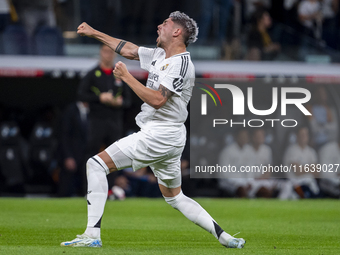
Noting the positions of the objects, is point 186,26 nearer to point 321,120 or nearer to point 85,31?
point 85,31

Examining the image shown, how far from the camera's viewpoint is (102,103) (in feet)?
A: 31.4

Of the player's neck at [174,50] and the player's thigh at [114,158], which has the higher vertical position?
the player's neck at [174,50]

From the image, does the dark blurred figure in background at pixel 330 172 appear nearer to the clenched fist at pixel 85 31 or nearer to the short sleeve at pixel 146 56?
the short sleeve at pixel 146 56

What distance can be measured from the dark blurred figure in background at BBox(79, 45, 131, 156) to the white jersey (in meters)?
4.20

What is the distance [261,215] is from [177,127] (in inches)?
152

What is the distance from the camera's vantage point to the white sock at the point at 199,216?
17.0 feet

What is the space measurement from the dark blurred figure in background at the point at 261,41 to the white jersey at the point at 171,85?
8.58 metres

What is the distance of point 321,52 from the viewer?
1395 centimetres

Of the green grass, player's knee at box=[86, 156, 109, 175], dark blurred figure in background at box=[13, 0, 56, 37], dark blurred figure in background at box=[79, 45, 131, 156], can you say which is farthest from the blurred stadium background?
player's knee at box=[86, 156, 109, 175]

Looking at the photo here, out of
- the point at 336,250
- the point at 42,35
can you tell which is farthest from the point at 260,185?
the point at 336,250

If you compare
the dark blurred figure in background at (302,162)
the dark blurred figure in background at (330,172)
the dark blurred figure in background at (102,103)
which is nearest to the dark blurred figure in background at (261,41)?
the dark blurred figure in background at (302,162)

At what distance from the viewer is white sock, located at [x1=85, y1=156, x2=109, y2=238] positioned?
494 centimetres

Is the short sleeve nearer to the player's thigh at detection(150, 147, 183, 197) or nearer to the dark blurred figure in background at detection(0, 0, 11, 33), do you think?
the player's thigh at detection(150, 147, 183, 197)

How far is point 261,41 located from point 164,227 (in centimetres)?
819
